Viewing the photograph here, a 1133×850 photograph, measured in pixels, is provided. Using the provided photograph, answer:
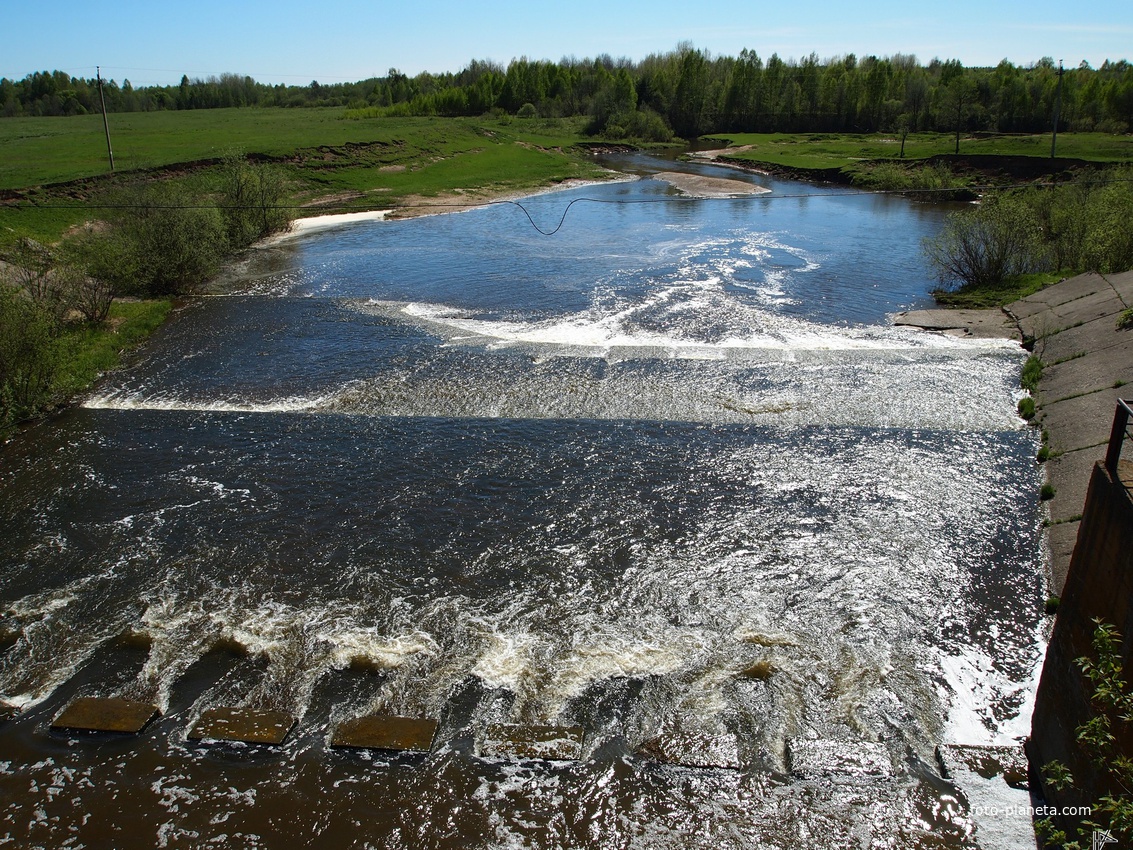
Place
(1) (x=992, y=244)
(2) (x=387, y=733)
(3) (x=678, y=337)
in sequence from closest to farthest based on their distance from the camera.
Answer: (2) (x=387, y=733) < (3) (x=678, y=337) < (1) (x=992, y=244)

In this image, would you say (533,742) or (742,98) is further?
(742,98)

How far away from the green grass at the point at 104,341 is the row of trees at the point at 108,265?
424 millimetres

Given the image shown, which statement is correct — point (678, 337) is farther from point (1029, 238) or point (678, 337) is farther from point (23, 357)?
point (23, 357)

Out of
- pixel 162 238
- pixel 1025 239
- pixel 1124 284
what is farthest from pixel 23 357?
pixel 1025 239

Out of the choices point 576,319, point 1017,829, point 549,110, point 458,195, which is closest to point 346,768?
point 1017,829

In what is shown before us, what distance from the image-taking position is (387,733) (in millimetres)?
11758

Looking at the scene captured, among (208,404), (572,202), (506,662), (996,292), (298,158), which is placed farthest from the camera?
(298,158)

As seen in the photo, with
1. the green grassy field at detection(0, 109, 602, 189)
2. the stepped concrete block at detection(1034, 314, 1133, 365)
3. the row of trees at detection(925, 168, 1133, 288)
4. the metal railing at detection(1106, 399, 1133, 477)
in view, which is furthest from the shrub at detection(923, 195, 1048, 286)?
the green grassy field at detection(0, 109, 602, 189)

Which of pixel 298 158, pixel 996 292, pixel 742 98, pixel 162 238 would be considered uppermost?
pixel 742 98

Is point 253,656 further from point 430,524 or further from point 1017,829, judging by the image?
point 1017,829

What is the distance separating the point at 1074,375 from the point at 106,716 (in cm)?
2606

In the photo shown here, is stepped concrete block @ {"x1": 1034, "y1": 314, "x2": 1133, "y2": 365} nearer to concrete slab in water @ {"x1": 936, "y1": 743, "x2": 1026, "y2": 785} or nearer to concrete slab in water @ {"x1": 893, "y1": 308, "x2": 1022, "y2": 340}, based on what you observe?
concrete slab in water @ {"x1": 893, "y1": 308, "x2": 1022, "y2": 340}

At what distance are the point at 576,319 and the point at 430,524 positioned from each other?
15.4m

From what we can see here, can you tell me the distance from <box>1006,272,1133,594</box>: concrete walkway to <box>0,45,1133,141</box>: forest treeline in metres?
73.4
